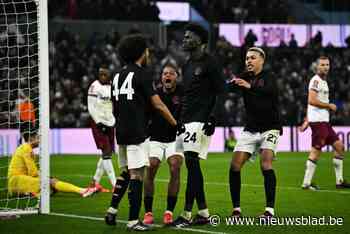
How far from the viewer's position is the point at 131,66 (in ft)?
31.7

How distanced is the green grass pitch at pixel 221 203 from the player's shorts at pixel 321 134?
0.86m

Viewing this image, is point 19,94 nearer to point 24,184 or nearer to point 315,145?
point 24,184

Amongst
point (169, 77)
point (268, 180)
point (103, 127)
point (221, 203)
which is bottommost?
point (221, 203)

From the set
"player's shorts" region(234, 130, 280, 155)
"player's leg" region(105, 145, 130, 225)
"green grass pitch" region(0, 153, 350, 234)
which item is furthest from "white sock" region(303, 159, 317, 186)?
"player's leg" region(105, 145, 130, 225)

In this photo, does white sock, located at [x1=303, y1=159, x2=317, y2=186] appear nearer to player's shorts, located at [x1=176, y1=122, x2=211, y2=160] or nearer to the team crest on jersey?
player's shorts, located at [x1=176, y1=122, x2=211, y2=160]

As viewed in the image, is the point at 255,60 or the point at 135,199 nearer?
the point at 135,199

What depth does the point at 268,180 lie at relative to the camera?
10.3m

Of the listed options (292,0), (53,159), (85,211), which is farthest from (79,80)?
(85,211)

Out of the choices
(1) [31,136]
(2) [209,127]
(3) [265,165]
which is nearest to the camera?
(2) [209,127]

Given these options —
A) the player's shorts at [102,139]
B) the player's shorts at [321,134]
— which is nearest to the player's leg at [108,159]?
the player's shorts at [102,139]

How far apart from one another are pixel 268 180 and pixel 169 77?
6.08ft

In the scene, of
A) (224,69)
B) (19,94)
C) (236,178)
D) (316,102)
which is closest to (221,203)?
(236,178)

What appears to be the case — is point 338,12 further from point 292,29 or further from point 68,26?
point 68,26

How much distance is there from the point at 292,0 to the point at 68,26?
12138 mm
